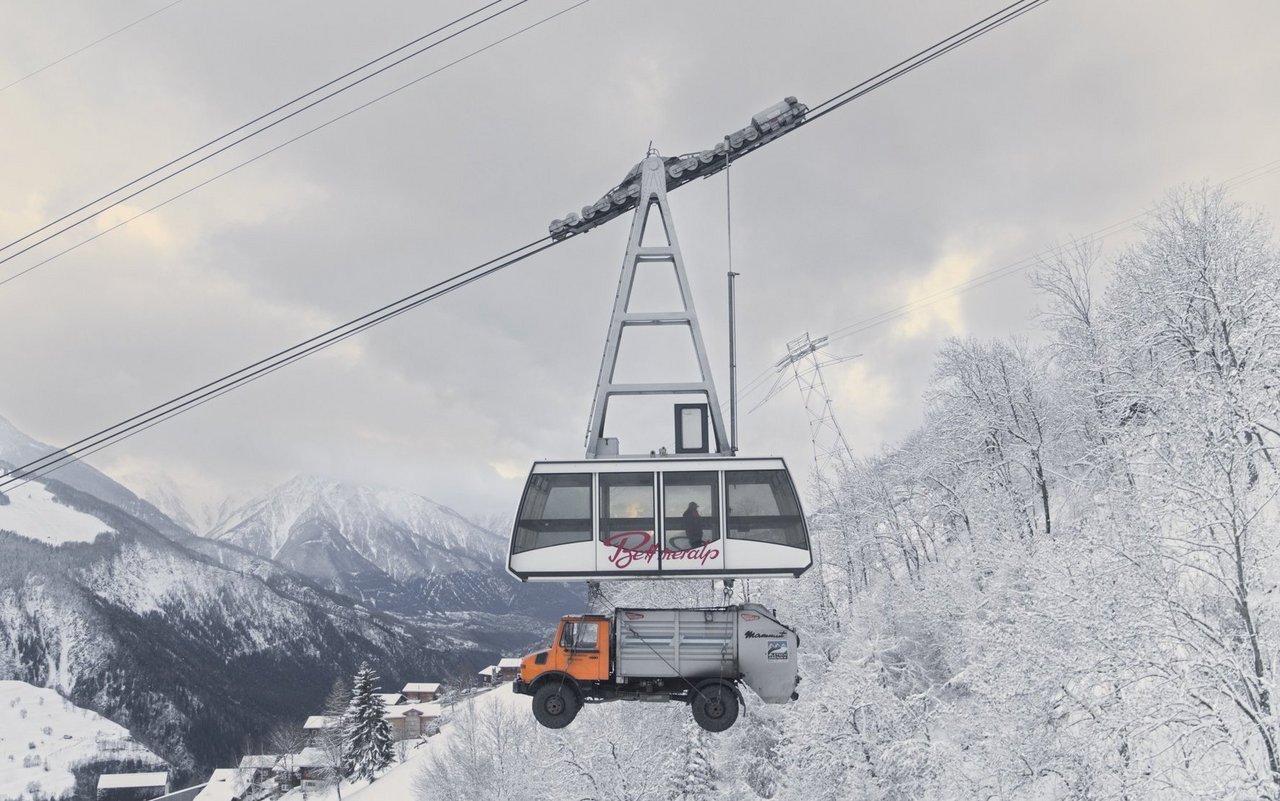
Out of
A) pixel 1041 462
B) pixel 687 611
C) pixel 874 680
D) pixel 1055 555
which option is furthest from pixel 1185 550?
pixel 1041 462

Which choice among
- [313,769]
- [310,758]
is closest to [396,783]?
[313,769]

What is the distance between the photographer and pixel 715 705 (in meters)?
13.2

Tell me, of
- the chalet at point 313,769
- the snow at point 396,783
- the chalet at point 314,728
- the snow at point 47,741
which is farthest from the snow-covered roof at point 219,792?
the snow at point 47,741

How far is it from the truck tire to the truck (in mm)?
15

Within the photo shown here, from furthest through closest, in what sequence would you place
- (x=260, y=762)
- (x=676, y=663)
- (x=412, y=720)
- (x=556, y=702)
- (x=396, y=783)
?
(x=412, y=720) < (x=260, y=762) < (x=396, y=783) < (x=556, y=702) < (x=676, y=663)

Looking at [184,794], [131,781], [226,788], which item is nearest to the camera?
[226,788]

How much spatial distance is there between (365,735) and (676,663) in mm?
91425

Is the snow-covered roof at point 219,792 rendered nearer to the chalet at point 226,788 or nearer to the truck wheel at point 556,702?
the chalet at point 226,788

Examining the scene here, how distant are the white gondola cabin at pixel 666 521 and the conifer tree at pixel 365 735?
88522 millimetres

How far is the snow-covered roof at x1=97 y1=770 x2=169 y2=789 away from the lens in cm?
12838

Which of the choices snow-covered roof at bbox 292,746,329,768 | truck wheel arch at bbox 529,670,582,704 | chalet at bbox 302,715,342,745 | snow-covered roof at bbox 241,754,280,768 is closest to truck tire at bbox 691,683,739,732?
truck wheel arch at bbox 529,670,582,704

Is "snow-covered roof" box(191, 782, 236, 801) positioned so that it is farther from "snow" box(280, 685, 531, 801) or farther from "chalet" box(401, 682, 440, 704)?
"chalet" box(401, 682, 440, 704)

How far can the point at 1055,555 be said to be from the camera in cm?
2303

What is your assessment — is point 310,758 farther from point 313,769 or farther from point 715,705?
point 715,705
